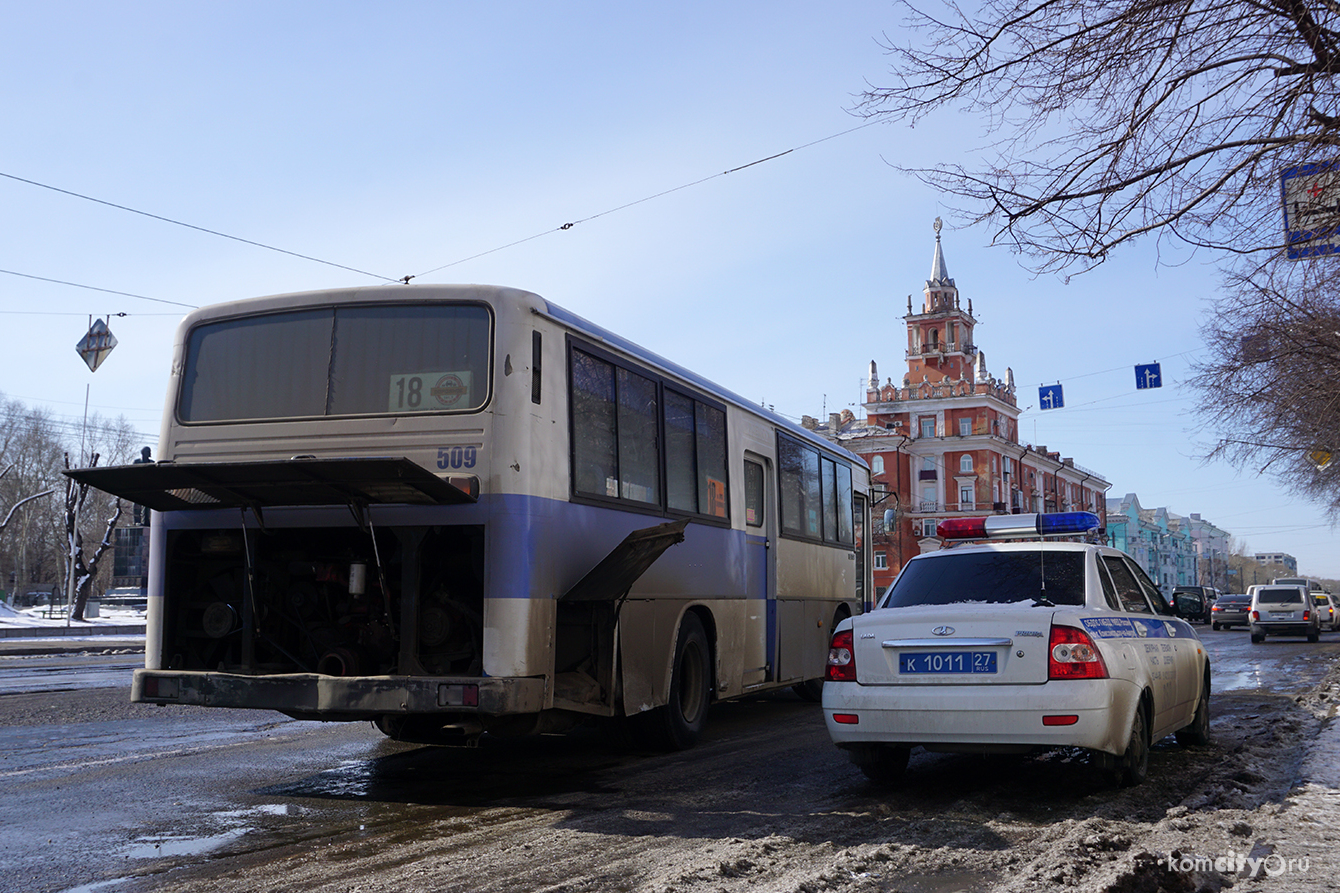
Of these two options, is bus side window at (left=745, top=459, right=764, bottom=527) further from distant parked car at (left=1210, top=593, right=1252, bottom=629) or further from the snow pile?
distant parked car at (left=1210, top=593, right=1252, bottom=629)

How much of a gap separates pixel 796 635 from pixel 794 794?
532 cm

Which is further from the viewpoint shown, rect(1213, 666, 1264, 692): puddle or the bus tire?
rect(1213, 666, 1264, 692): puddle

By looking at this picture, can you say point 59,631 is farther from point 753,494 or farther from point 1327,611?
point 1327,611

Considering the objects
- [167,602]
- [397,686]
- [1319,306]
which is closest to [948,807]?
[397,686]

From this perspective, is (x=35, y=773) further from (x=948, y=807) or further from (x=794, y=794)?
(x=948, y=807)

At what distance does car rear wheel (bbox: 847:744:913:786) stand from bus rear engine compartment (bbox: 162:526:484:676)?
8.07 ft

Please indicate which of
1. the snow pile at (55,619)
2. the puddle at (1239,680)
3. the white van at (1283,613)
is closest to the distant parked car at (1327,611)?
the white van at (1283,613)

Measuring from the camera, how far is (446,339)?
289 inches

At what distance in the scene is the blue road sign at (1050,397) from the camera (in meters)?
48.6

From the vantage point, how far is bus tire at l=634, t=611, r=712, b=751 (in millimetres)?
8875

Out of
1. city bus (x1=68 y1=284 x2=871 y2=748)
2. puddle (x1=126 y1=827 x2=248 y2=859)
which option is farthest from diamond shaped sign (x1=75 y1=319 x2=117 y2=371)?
puddle (x1=126 y1=827 x2=248 y2=859)

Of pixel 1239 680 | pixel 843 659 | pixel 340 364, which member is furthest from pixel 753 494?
pixel 1239 680

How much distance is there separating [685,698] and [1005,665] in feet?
11.4

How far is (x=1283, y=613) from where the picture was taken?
105 feet
